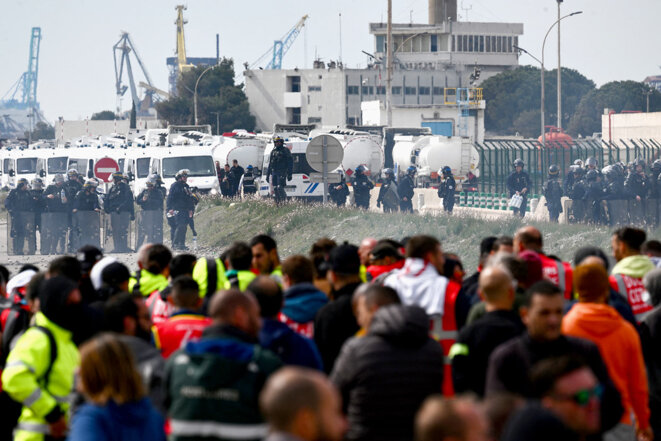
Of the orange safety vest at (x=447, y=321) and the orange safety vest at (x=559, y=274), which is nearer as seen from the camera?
the orange safety vest at (x=447, y=321)

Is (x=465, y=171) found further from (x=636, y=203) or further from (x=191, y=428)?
(x=191, y=428)

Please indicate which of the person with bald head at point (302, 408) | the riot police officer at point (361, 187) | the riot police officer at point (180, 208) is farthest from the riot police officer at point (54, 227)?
the person with bald head at point (302, 408)

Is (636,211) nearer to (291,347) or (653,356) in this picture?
(653,356)

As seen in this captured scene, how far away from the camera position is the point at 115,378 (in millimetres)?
4391

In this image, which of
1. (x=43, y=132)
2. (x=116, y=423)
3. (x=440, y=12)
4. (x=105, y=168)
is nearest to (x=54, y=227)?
(x=105, y=168)

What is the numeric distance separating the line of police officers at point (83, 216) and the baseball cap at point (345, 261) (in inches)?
713

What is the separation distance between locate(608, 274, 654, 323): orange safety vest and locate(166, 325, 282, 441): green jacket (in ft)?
11.7

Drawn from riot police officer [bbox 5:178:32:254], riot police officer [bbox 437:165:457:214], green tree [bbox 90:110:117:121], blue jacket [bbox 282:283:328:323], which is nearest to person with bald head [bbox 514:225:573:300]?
blue jacket [bbox 282:283:328:323]

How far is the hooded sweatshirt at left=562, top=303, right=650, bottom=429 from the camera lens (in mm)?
6012

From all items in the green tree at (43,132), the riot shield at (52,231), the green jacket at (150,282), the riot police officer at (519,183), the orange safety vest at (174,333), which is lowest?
the riot shield at (52,231)

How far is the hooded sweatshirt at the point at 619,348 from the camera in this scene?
601 cm

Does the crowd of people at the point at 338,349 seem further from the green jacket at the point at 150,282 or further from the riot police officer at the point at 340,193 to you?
the riot police officer at the point at 340,193

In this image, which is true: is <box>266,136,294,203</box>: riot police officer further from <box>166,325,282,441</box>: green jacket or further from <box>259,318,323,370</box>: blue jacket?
<box>166,325,282,441</box>: green jacket

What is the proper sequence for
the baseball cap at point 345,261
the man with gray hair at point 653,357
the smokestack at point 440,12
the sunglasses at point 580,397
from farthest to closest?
Result: the smokestack at point 440,12, the baseball cap at point 345,261, the man with gray hair at point 653,357, the sunglasses at point 580,397
